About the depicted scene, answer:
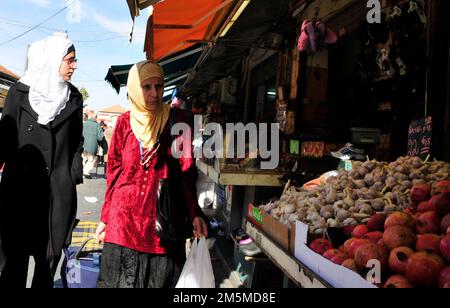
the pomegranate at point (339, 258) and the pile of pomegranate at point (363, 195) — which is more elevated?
the pile of pomegranate at point (363, 195)

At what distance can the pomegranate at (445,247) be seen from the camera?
1410 millimetres

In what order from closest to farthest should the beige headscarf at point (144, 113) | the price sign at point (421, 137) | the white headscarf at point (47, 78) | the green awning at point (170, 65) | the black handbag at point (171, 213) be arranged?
the black handbag at point (171, 213), the beige headscarf at point (144, 113), the price sign at point (421, 137), the white headscarf at point (47, 78), the green awning at point (170, 65)

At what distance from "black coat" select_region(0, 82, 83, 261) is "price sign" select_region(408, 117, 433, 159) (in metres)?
2.52

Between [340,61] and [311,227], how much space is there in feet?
14.1

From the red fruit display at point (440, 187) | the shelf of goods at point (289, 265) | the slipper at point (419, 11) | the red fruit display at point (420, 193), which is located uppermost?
the slipper at point (419, 11)

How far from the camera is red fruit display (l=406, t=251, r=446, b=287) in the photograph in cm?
135

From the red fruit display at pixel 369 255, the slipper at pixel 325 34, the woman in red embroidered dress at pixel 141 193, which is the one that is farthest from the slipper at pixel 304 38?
the red fruit display at pixel 369 255

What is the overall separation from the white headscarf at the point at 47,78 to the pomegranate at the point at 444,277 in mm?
2569

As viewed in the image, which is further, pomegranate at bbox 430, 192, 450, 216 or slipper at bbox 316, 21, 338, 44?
slipper at bbox 316, 21, 338, 44

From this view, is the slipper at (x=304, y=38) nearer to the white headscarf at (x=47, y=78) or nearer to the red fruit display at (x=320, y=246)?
the white headscarf at (x=47, y=78)

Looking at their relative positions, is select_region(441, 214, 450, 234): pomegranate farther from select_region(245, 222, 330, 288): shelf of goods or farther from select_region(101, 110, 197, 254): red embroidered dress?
select_region(101, 110, 197, 254): red embroidered dress

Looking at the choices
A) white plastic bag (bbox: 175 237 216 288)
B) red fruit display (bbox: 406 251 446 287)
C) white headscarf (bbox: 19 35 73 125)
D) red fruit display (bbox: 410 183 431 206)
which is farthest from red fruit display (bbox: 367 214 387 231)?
white headscarf (bbox: 19 35 73 125)

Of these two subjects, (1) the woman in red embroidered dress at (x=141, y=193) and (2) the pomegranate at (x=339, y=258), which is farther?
(1) the woman in red embroidered dress at (x=141, y=193)

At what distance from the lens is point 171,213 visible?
2357 mm
